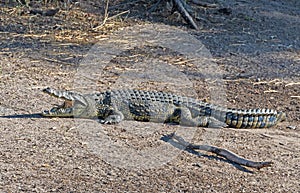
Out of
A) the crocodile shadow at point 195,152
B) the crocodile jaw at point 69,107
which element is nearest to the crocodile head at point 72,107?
the crocodile jaw at point 69,107

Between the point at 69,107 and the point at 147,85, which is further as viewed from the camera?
the point at 147,85

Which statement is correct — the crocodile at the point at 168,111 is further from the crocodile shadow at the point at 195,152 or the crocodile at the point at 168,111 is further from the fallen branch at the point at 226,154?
the fallen branch at the point at 226,154

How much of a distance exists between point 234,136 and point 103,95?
156 centimetres

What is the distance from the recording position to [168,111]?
631 centimetres

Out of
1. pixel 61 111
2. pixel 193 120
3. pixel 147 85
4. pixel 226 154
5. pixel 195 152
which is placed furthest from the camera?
pixel 147 85

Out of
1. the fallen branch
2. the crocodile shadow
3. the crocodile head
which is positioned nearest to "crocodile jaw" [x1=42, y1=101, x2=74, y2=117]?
the crocodile head

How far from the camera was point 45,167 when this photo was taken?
15.1 ft

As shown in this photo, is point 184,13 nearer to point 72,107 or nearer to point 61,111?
point 72,107

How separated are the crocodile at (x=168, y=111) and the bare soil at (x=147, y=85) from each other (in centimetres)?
17

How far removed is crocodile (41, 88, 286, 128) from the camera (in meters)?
6.18

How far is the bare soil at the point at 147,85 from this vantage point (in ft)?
15.0

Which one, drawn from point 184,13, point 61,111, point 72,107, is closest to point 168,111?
point 72,107

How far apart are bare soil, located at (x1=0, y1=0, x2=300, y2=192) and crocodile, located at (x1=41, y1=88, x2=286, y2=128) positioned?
6.7 inches

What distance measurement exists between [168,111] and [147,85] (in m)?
1.35
